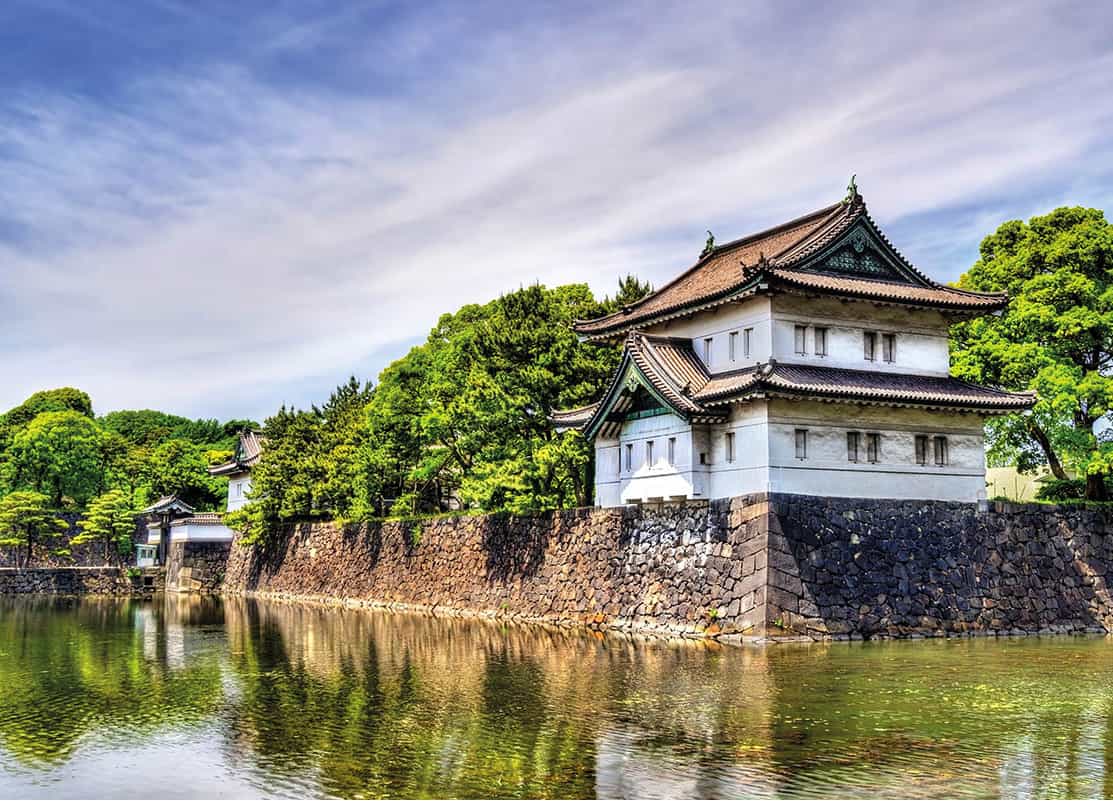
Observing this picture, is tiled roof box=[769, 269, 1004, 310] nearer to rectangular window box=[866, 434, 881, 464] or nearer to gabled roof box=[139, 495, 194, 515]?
rectangular window box=[866, 434, 881, 464]

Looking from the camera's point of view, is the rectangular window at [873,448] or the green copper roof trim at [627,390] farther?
the green copper roof trim at [627,390]

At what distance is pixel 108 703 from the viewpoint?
65.4 feet

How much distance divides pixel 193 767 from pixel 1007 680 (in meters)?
14.1

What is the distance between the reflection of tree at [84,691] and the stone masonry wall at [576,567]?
36.1 ft

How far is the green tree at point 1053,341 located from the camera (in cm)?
3444

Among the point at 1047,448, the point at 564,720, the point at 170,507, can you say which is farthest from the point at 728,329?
the point at 170,507

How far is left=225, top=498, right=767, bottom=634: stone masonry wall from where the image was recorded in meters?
28.6

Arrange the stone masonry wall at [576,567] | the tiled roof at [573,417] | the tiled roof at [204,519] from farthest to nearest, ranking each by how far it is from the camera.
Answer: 1. the tiled roof at [204,519]
2. the tiled roof at [573,417]
3. the stone masonry wall at [576,567]

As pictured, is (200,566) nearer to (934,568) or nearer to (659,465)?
(659,465)

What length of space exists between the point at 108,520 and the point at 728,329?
163 feet

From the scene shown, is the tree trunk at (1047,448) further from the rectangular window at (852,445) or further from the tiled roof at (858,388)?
the rectangular window at (852,445)

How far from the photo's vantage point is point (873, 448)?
30234 mm

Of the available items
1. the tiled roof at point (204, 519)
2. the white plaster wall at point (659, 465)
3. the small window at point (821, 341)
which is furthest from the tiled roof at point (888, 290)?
the tiled roof at point (204, 519)

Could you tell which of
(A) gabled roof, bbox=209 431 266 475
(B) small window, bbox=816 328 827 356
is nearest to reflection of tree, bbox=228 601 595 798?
(B) small window, bbox=816 328 827 356
